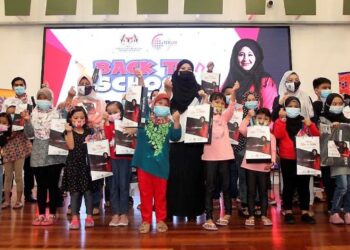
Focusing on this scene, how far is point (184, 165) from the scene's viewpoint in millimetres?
3900

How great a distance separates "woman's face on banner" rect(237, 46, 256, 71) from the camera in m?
7.06

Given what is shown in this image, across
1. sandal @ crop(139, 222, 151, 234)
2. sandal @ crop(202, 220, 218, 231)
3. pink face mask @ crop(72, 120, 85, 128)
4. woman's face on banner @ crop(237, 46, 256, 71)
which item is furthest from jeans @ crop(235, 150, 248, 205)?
woman's face on banner @ crop(237, 46, 256, 71)

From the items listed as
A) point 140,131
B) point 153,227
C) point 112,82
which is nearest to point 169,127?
point 140,131

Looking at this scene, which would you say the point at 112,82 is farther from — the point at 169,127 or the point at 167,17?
the point at 169,127

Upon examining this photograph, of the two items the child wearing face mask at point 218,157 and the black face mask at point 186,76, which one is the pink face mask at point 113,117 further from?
the child wearing face mask at point 218,157

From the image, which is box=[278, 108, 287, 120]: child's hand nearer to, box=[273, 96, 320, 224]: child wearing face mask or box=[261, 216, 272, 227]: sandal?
box=[273, 96, 320, 224]: child wearing face mask

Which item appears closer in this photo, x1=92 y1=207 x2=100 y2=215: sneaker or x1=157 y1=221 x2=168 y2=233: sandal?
x1=157 y1=221 x2=168 y2=233: sandal

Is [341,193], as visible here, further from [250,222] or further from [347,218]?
[250,222]

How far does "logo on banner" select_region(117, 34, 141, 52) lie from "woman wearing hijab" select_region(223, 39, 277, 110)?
1696 mm

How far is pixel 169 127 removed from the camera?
12.1ft

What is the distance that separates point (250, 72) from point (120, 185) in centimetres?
397

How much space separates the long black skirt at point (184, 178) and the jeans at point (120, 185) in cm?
41

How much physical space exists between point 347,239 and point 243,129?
1.32 m

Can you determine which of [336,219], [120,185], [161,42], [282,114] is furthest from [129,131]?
[161,42]
